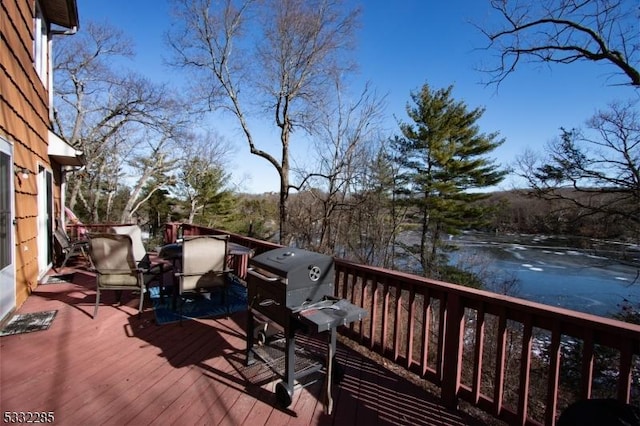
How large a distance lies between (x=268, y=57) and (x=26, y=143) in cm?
742

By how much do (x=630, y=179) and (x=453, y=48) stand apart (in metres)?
5.67

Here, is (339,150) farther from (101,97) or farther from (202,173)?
(202,173)

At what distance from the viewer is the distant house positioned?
11.0 ft

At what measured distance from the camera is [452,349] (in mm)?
2240

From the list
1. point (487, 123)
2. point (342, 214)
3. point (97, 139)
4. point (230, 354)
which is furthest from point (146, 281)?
point (487, 123)

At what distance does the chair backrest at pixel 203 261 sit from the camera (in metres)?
3.43

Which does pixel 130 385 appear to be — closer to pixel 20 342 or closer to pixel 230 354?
pixel 230 354

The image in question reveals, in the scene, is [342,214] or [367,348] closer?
[367,348]

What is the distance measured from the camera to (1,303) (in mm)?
3180

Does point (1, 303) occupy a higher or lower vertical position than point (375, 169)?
lower

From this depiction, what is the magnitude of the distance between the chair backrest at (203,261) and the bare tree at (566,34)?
6.72 m

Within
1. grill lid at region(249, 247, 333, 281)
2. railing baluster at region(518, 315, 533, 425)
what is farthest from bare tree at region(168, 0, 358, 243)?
railing baluster at region(518, 315, 533, 425)

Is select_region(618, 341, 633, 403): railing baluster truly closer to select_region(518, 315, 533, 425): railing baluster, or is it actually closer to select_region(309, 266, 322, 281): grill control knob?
select_region(518, 315, 533, 425): railing baluster

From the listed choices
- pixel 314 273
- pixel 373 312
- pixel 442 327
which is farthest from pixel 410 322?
pixel 314 273
